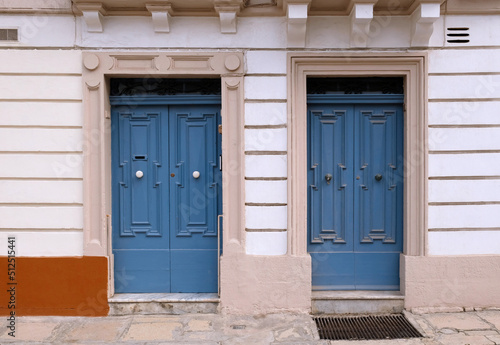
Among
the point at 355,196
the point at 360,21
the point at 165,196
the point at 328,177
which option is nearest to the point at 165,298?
the point at 165,196

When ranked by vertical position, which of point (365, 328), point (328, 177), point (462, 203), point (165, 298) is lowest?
point (365, 328)

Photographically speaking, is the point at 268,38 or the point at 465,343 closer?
the point at 465,343

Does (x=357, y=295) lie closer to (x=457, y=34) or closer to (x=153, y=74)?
(x=457, y=34)

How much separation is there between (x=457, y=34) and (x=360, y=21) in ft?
4.22

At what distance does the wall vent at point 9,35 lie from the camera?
5.39 m

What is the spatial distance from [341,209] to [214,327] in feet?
7.01

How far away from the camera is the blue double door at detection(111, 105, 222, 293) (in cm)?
570

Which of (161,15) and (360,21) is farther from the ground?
(161,15)

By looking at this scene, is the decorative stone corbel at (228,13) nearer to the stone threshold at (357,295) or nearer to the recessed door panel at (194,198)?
the recessed door panel at (194,198)

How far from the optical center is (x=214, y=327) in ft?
16.9

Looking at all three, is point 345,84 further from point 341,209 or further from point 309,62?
point 341,209

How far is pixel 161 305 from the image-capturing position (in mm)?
5508

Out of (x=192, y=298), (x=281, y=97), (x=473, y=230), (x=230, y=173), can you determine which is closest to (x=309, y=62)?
(x=281, y=97)

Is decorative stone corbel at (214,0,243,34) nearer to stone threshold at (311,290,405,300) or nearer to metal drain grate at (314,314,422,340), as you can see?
stone threshold at (311,290,405,300)
